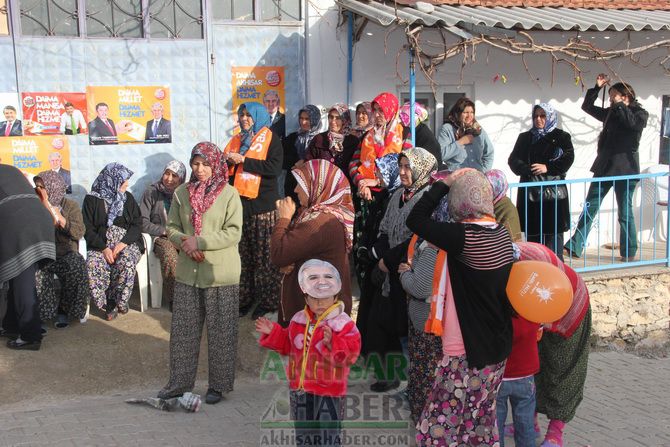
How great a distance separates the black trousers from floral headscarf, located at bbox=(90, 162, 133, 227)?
1103 mm

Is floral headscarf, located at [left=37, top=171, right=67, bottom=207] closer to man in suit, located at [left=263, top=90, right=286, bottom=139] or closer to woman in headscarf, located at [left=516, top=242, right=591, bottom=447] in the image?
man in suit, located at [left=263, top=90, right=286, bottom=139]

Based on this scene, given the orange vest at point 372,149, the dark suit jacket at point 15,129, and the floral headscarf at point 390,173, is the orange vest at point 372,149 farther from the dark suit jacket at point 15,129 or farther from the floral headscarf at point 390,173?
the dark suit jacket at point 15,129

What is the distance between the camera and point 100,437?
482cm

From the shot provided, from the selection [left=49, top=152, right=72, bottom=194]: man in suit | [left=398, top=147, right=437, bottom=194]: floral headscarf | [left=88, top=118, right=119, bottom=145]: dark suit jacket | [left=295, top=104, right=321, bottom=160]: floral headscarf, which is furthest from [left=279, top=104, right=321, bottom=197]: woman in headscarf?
[left=398, top=147, right=437, bottom=194]: floral headscarf

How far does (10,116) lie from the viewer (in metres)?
7.38

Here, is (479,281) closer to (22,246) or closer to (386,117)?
(386,117)

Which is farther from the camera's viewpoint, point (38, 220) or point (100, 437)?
point (38, 220)

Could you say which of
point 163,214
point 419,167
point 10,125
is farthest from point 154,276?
point 419,167


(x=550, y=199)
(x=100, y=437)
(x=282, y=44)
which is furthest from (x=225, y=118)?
(x=100, y=437)

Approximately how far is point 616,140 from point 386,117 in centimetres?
280

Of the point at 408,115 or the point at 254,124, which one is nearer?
the point at 254,124

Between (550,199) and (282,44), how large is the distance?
126 inches

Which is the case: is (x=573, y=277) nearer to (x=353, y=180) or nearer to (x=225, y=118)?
(x=353, y=180)

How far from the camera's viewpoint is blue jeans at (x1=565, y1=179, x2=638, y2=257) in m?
7.95
